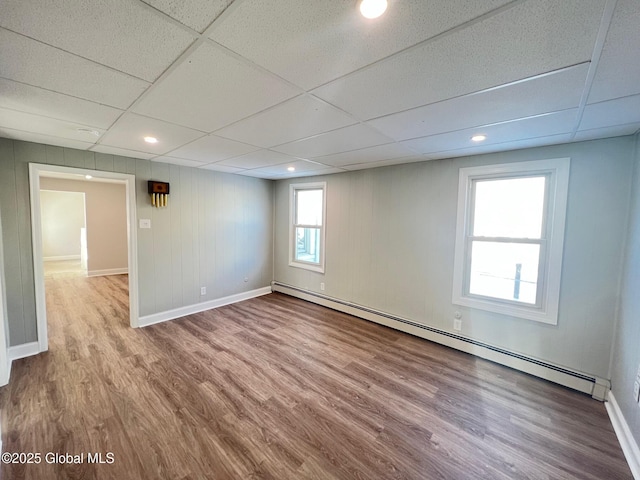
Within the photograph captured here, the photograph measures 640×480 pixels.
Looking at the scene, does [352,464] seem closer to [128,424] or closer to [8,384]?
[128,424]

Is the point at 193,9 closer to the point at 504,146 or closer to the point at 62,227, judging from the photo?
the point at 504,146

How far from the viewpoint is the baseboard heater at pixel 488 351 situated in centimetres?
238

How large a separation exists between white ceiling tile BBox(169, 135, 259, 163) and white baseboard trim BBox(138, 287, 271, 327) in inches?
92.2

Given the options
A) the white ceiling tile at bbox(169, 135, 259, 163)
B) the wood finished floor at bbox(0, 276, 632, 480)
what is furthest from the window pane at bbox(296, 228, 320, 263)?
the white ceiling tile at bbox(169, 135, 259, 163)

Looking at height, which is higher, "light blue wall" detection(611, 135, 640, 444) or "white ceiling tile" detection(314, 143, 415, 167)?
"white ceiling tile" detection(314, 143, 415, 167)

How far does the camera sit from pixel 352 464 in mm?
1668

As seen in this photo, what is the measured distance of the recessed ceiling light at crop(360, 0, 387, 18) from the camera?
35.9 inches

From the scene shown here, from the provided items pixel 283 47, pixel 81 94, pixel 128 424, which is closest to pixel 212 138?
pixel 81 94

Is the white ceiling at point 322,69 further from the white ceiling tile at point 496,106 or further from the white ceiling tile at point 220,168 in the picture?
the white ceiling tile at point 220,168

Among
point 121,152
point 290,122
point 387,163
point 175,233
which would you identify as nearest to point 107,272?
point 175,233

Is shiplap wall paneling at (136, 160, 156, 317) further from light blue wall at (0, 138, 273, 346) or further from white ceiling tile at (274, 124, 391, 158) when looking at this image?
white ceiling tile at (274, 124, 391, 158)

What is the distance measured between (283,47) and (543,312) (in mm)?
3247

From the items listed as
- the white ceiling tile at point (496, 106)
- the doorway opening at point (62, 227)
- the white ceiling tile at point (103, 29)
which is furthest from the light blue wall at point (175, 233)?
the doorway opening at point (62, 227)

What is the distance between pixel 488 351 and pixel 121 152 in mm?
5019
